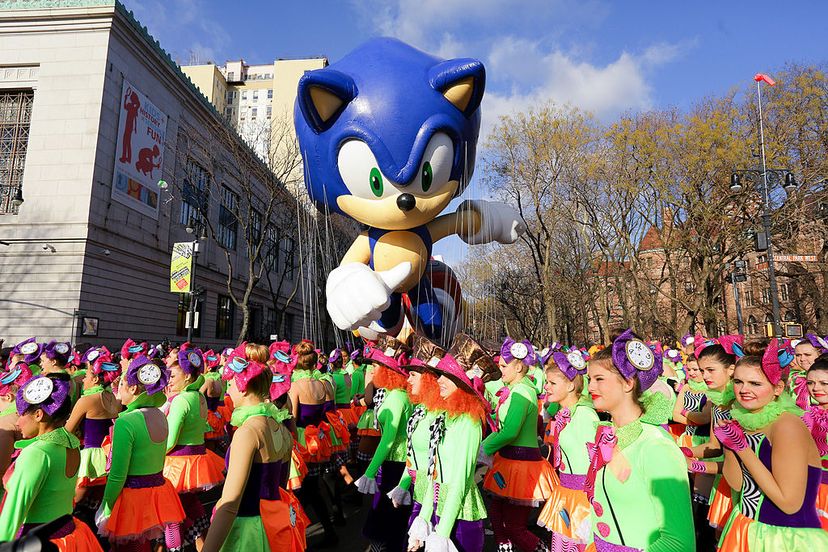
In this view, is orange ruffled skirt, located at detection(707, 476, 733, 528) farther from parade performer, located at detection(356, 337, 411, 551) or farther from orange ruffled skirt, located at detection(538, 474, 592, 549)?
parade performer, located at detection(356, 337, 411, 551)

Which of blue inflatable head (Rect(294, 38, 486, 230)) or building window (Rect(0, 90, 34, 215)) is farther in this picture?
building window (Rect(0, 90, 34, 215))

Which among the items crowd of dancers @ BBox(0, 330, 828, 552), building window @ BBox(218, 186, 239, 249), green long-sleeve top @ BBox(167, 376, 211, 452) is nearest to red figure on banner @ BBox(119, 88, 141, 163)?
building window @ BBox(218, 186, 239, 249)

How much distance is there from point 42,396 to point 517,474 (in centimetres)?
342

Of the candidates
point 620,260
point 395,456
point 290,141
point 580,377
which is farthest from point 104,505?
point 620,260

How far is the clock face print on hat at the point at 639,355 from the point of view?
2234 mm

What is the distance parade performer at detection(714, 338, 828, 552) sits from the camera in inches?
95.7

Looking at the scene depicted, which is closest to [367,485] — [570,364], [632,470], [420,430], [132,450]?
[420,430]

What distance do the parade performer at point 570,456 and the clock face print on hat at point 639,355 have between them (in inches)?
71.7

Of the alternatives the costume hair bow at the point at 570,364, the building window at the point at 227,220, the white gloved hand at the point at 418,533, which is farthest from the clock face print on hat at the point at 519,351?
the building window at the point at 227,220

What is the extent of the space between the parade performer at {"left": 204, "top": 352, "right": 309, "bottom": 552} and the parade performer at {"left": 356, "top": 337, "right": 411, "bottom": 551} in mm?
1047

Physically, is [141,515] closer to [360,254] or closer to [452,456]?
[452,456]

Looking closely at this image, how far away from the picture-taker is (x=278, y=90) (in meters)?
63.4

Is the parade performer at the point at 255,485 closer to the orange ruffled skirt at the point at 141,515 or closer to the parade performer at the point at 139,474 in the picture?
the parade performer at the point at 139,474

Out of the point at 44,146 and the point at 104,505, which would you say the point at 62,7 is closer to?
the point at 44,146
